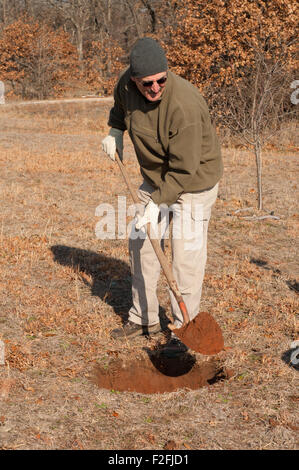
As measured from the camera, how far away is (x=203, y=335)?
11.7 ft

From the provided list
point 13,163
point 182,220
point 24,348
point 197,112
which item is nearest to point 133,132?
point 197,112

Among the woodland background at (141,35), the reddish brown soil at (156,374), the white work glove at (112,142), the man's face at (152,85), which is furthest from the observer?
the woodland background at (141,35)

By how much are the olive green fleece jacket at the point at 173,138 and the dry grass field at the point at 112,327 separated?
1.31 metres

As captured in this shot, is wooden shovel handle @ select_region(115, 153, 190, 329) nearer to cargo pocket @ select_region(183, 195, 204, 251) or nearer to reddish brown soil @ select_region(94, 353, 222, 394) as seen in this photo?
cargo pocket @ select_region(183, 195, 204, 251)

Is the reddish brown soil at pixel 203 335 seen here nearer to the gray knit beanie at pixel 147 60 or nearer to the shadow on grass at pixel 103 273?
the shadow on grass at pixel 103 273

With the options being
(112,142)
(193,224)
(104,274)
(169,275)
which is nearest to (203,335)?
(169,275)

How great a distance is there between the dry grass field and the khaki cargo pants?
→ 13.9 inches

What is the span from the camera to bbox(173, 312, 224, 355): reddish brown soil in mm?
3527

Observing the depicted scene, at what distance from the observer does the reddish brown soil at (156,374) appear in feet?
12.0

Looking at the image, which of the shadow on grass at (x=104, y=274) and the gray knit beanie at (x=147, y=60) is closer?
the gray knit beanie at (x=147, y=60)

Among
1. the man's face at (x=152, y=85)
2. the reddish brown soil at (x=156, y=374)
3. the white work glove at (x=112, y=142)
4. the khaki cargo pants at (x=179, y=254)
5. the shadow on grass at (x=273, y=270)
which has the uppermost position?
the man's face at (x=152, y=85)

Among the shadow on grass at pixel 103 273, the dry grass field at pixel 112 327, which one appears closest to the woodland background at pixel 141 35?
the dry grass field at pixel 112 327

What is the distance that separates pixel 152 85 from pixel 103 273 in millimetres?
2754

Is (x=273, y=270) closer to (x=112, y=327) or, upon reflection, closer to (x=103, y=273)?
(x=103, y=273)
